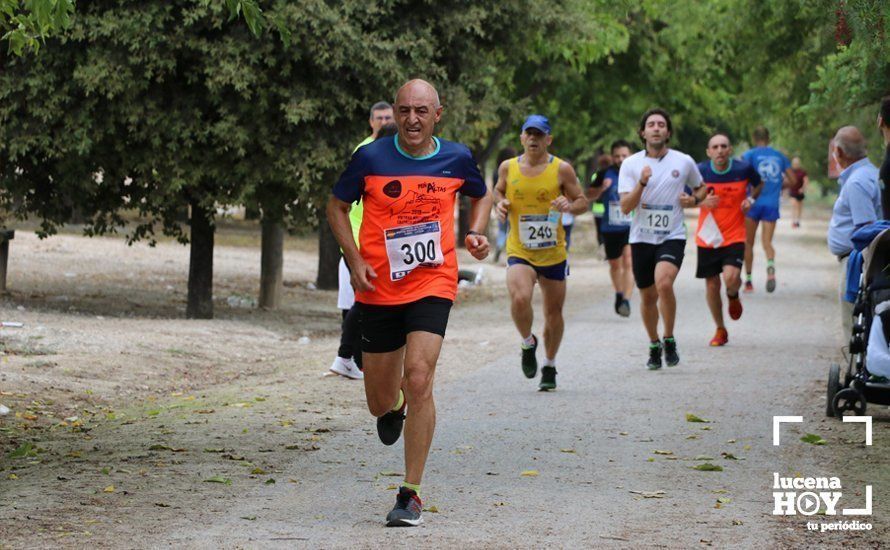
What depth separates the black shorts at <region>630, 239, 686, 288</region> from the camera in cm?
1310

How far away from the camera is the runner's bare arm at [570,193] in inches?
447

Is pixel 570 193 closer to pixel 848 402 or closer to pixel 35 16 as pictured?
pixel 848 402

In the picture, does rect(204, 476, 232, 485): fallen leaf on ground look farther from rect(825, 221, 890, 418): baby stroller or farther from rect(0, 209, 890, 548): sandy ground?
rect(825, 221, 890, 418): baby stroller

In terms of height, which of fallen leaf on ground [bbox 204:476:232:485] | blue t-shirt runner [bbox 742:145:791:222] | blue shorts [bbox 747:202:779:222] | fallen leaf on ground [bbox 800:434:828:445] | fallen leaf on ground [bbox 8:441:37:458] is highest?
blue t-shirt runner [bbox 742:145:791:222]

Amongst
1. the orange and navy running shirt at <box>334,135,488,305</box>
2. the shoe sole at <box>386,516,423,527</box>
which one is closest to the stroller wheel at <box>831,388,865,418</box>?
the orange and navy running shirt at <box>334,135,488,305</box>

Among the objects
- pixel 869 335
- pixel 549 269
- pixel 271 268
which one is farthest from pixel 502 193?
pixel 271 268

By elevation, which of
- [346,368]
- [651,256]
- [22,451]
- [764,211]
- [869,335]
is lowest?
[22,451]

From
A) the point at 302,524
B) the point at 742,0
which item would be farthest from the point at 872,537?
the point at 742,0

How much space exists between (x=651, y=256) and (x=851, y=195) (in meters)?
2.68

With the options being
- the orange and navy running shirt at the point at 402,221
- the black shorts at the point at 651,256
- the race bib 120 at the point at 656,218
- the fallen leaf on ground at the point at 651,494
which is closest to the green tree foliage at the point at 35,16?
the orange and navy running shirt at the point at 402,221

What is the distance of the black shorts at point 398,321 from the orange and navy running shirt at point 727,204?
301 inches

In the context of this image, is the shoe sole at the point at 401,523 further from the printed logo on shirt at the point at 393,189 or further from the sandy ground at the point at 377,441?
the printed logo on shirt at the point at 393,189

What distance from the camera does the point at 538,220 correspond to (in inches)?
464

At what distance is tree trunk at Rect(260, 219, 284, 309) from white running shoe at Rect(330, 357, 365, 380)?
22.0 feet
